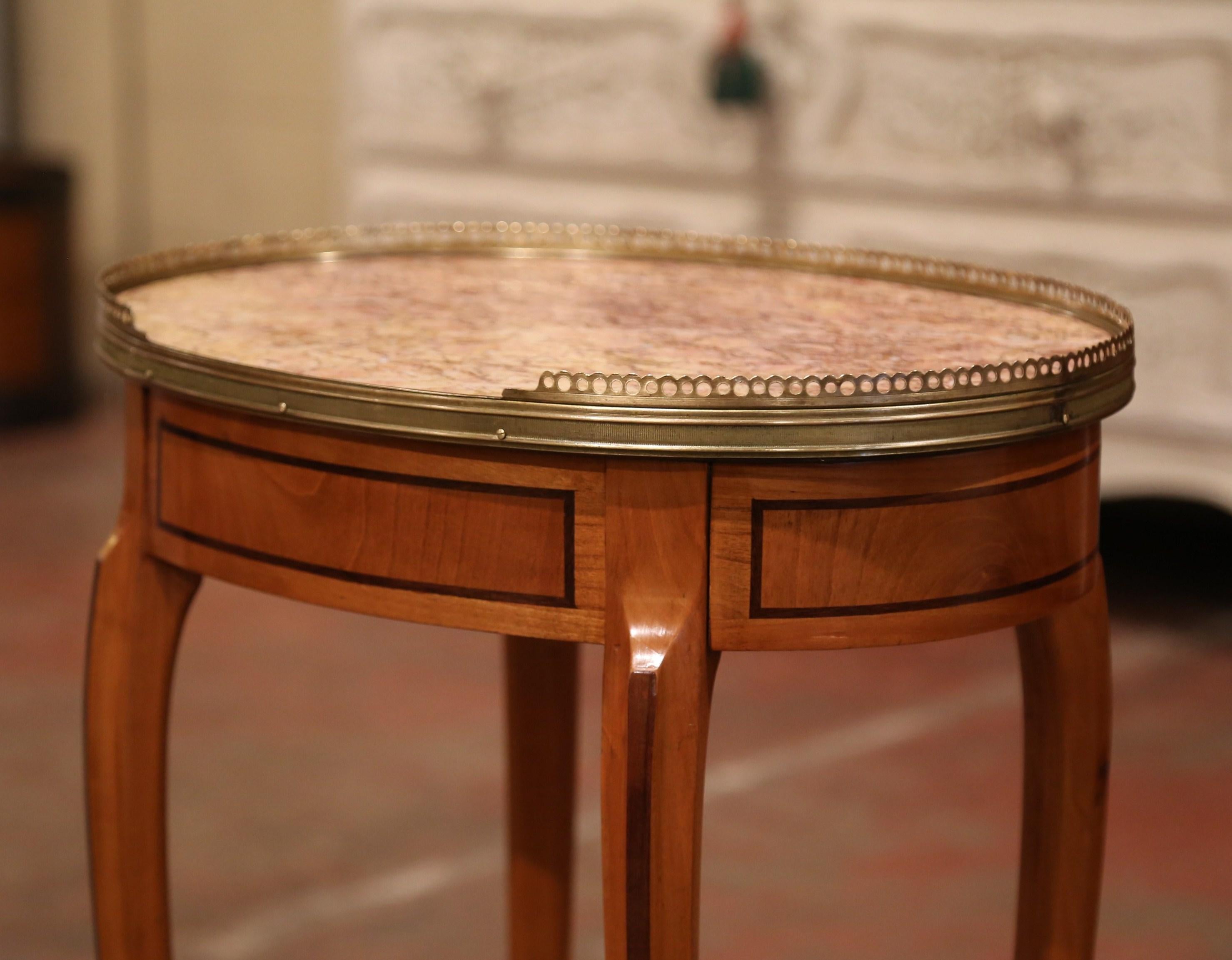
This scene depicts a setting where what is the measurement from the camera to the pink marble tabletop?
107 centimetres

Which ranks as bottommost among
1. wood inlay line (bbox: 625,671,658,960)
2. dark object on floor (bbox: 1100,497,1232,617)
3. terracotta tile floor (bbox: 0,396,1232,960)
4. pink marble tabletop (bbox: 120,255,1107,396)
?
terracotta tile floor (bbox: 0,396,1232,960)

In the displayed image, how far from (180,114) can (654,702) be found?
14.1 ft

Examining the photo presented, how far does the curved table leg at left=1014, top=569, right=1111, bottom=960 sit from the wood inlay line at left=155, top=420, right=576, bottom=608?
39 centimetres

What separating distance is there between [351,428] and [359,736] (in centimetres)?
156

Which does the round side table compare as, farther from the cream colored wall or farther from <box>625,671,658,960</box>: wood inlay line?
the cream colored wall

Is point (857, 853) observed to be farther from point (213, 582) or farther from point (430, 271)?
point (213, 582)

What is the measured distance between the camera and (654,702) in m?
0.96

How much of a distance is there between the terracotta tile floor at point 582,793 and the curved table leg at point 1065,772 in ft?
2.19

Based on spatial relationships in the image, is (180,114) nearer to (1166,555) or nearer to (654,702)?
(1166,555)

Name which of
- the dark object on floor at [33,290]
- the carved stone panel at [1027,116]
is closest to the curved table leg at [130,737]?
the carved stone panel at [1027,116]

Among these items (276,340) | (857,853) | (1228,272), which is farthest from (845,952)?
(1228,272)

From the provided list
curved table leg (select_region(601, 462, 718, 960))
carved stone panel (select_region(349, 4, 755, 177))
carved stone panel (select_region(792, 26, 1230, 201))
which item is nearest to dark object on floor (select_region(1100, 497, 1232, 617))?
carved stone panel (select_region(792, 26, 1230, 201))

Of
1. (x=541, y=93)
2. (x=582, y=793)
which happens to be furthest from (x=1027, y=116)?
(x=582, y=793)

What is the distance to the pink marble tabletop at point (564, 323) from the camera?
107 cm
